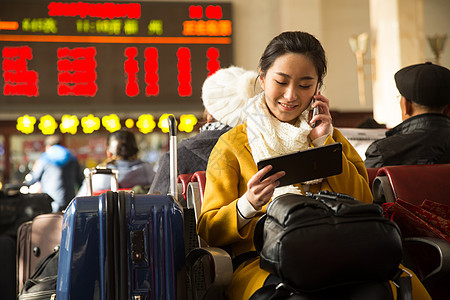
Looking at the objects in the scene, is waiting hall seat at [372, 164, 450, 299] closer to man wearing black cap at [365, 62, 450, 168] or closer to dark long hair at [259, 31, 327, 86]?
man wearing black cap at [365, 62, 450, 168]

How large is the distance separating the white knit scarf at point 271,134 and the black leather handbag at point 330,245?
0.51m

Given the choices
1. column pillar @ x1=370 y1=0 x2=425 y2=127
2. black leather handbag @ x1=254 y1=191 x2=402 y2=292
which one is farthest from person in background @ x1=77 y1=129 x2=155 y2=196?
column pillar @ x1=370 y1=0 x2=425 y2=127

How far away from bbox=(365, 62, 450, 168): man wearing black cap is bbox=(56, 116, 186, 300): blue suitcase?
141 centimetres

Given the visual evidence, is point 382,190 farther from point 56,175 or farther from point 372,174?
point 56,175

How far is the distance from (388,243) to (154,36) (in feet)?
27.3

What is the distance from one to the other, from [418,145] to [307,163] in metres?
1.20

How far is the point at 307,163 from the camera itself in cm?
182

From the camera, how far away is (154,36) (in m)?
9.43

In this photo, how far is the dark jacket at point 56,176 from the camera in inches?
252

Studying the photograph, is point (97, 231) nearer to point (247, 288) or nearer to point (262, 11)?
point (247, 288)

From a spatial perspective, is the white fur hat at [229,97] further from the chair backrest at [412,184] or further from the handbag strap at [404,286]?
the handbag strap at [404,286]

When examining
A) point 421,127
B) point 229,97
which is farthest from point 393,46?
point 229,97

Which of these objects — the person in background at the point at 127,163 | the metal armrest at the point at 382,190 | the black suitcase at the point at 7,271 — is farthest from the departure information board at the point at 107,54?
the metal armrest at the point at 382,190

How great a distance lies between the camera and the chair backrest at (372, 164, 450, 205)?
93.7 inches
